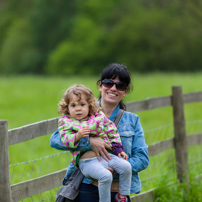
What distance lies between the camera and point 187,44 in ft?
169

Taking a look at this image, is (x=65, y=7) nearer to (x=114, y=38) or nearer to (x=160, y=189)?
(x=114, y=38)

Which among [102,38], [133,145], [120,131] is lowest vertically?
[133,145]

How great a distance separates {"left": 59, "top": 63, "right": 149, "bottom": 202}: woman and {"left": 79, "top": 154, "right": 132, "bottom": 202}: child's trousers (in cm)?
12

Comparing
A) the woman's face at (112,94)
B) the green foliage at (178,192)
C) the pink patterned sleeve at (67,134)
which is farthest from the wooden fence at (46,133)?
the woman's face at (112,94)

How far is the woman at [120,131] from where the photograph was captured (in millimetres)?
3385

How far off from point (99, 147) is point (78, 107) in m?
0.32

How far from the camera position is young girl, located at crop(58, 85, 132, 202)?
10.4 ft

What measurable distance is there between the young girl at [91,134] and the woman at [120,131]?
0.13 m

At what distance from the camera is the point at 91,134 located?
3258mm

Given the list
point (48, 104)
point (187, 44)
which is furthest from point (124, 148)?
point (187, 44)

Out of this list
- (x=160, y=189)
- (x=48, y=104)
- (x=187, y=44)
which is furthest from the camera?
(x=187, y=44)

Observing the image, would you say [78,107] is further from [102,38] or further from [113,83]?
[102,38]

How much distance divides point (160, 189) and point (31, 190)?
2147 mm

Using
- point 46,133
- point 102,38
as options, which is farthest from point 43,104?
point 102,38
